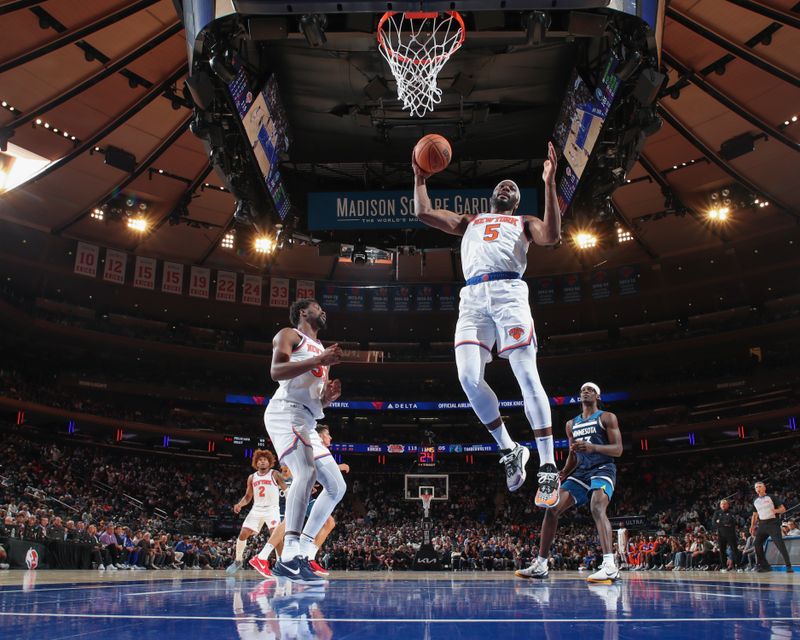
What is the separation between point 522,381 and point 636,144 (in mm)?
7127

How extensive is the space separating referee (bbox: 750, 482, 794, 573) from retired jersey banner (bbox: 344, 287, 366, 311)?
22522 mm

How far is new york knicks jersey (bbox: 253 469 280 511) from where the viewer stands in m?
10.5

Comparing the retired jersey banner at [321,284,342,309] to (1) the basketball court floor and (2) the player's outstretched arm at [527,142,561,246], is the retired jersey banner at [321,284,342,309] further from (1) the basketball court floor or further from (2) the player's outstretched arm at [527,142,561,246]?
(1) the basketball court floor

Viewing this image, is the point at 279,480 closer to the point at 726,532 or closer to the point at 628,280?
the point at 726,532

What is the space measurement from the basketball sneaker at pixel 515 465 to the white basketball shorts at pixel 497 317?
730 millimetres

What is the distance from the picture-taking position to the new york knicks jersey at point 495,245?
5.02 meters

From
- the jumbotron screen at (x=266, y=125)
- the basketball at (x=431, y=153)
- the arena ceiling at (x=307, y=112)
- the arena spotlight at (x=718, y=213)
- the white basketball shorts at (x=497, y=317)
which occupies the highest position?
the arena spotlight at (x=718, y=213)

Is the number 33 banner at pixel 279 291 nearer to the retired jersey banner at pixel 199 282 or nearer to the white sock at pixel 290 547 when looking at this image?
the retired jersey banner at pixel 199 282

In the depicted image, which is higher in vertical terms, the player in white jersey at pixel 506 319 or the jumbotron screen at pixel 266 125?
the jumbotron screen at pixel 266 125

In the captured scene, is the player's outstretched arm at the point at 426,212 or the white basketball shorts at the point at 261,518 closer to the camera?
the player's outstretched arm at the point at 426,212

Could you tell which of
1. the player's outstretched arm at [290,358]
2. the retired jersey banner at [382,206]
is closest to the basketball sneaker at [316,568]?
the player's outstretched arm at [290,358]

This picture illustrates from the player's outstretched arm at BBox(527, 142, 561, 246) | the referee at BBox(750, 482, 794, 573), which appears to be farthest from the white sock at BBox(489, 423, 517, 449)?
the referee at BBox(750, 482, 794, 573)

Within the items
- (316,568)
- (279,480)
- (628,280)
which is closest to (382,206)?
(279,480)

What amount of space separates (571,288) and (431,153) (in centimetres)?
2742
